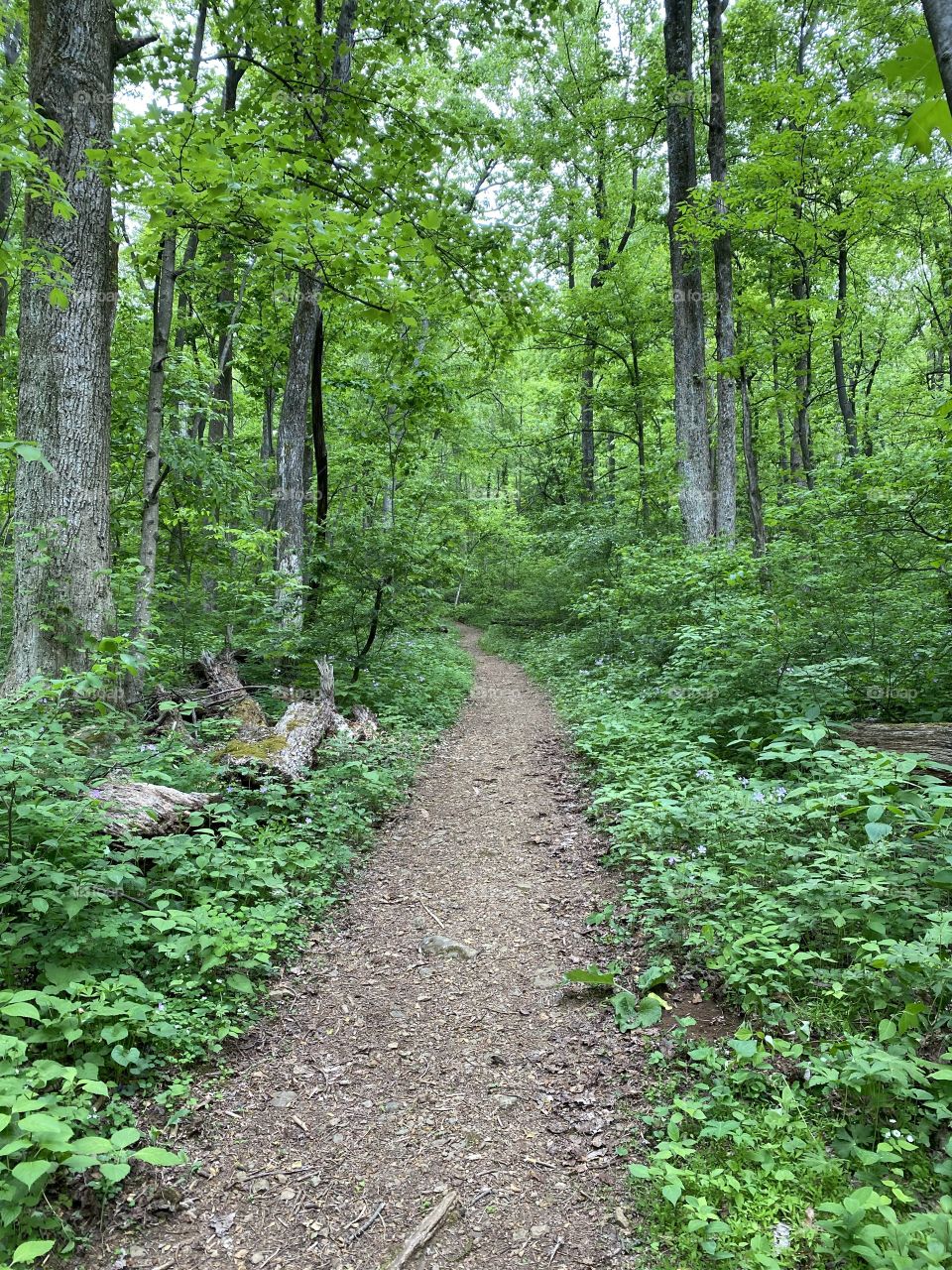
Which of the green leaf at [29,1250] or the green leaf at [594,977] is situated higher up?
the green leaf at [29,1250]

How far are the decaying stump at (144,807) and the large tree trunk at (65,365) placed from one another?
1259 millimetres

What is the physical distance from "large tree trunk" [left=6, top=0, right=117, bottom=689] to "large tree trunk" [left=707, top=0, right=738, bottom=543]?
8.31 meters

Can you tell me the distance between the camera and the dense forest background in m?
2.46

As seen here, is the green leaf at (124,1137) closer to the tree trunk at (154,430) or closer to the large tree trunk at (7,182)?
the tree trunk at (154,430)

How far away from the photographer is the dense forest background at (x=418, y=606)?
246 cm

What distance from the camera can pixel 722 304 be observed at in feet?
33.9

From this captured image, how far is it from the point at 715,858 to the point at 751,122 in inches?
611

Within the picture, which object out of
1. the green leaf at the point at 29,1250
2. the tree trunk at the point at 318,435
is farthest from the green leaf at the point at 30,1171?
the tree trunk at the point at 318,435

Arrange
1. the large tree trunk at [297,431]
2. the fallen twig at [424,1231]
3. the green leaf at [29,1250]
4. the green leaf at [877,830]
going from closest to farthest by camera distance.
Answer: the green leaf at [29,1250], the fallen twig at [424,1231], the green leaf at [877,830], the large tree trunk at [297,431]

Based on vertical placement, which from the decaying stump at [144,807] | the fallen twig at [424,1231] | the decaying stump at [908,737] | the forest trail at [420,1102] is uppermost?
the decaying stump at [908,737]

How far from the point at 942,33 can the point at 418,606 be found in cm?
788

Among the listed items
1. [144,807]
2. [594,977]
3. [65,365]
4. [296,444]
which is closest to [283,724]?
[144,807]

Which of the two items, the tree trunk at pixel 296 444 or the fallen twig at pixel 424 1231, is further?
the tree trunk at pixel 296 444

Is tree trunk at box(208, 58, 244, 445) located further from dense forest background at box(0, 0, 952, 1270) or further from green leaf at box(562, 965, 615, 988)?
green leaf at box(562, 965, 615, 988)
